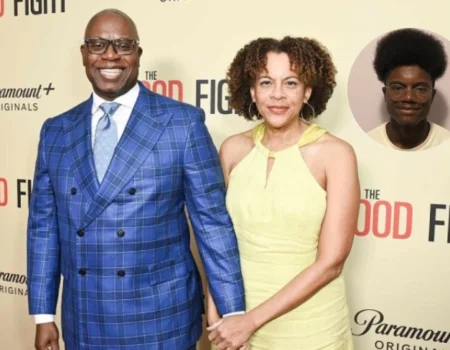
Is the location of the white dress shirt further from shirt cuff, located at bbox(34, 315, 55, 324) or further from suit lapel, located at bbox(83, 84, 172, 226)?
shirt cuff, located at bbox(34, 315, 55, 324)

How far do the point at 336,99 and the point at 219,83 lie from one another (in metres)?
0.42

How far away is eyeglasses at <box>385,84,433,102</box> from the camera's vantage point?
1689 mm

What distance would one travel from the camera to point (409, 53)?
169cm

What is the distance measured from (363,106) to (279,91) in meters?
Answer: 0.57

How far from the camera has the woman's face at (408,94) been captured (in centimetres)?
169

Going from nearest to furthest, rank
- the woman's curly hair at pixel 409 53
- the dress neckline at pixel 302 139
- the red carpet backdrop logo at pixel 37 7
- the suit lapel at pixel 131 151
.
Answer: the suit lapel at pixel 131 151, the dress neckline at pixel 302 139, the woman's curly hair at pixel 409 53, the red carpet backdrop logo at pixel 37 7

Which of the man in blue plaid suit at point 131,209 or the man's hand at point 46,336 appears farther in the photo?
the man's hand at point 46,336

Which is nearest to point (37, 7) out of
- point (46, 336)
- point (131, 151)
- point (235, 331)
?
point (131, 151)

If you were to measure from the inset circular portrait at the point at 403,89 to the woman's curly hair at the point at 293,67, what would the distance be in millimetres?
380

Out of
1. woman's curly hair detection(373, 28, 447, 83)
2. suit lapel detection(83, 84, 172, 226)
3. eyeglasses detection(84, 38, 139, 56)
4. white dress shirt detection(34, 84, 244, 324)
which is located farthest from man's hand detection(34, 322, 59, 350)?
woman's curly hair detection(373, 28, 447, 83)

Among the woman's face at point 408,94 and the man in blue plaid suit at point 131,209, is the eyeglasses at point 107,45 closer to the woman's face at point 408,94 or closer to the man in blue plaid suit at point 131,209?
the man in blue plaid suit at point 131,209

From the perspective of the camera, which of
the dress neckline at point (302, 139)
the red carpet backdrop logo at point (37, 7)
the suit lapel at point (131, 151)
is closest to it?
the suit lapel at point (131, 151)

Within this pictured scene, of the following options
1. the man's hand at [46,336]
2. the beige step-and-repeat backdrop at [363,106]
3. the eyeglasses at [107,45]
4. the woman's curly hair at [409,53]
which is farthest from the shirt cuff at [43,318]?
the woman's curly hair at [409,53]

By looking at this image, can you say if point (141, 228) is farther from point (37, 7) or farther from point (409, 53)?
point (37, 7)
